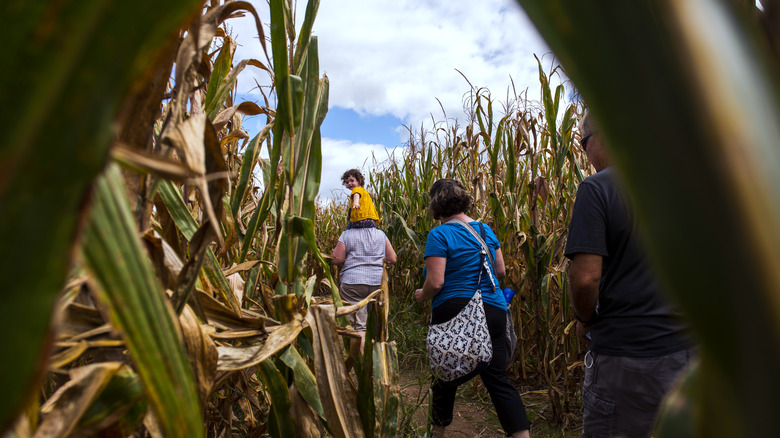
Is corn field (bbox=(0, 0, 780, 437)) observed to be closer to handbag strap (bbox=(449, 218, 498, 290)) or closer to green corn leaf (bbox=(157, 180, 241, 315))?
green corn leaf (bbox=(157, 180, 241, 315))

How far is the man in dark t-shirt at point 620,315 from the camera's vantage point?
1.45 m

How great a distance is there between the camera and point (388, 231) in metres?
5.00

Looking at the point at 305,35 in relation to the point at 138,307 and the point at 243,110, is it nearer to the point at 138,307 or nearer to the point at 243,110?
the point at 243,110

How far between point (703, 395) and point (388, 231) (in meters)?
A: 4.85

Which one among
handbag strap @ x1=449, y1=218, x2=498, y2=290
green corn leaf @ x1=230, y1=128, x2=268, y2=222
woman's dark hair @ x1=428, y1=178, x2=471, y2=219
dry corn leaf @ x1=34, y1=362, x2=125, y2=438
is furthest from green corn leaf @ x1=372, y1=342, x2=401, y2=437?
woman's dark hair @ x1=428, y1=178, x2=471, y2=219

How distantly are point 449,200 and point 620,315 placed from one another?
44.5 inches

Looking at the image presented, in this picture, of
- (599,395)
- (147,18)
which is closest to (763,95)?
(147,18)

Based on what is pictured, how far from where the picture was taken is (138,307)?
0.28 meters

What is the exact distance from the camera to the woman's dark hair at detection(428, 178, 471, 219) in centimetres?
247

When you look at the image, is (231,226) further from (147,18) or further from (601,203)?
(601,203)

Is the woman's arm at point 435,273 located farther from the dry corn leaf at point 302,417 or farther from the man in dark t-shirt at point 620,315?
the dry corn leaf at point 302,417

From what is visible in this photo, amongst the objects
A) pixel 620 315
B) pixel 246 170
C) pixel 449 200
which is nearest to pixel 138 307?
pixel 246 170

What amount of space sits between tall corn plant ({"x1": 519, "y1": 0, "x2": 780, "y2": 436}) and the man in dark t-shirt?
1439mm

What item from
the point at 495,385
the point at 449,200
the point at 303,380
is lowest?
the point at 495,385
